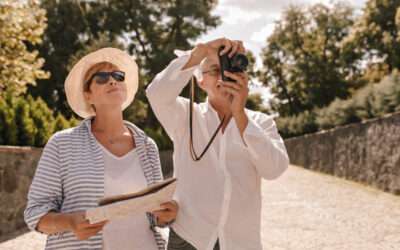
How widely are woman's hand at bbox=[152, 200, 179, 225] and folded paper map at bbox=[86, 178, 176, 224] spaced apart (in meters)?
0.18

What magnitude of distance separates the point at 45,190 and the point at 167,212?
59 centimetres

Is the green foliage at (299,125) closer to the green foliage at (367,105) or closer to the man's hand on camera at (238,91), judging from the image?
the green foliage at (367,105)

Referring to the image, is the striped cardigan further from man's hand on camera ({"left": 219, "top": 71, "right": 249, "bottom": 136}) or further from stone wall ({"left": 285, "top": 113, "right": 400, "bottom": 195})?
stone wall ({"left": 285, "top": 113, "right": 400, "bottom": 195})

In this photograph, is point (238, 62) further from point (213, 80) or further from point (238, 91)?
point (213, 80)

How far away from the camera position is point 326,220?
915cm

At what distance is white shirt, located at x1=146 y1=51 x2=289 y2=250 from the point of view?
2.59 m

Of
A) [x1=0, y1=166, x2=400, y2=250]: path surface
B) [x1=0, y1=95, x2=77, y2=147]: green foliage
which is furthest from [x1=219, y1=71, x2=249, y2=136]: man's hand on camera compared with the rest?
[x1=0, y1=95, x2=77, y2=147]: green foliage

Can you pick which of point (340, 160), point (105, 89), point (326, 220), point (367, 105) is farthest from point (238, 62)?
point (340, 160)

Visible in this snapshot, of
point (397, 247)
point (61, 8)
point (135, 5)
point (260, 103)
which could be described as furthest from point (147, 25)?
point (397, 247)

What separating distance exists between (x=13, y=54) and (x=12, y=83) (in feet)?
2.48

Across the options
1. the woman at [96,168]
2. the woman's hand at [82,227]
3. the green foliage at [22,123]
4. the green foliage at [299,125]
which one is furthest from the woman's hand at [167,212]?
the green foliage at [299,125]

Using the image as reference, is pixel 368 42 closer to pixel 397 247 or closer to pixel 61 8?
pixel 61 8

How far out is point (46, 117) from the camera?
11984 millimetres

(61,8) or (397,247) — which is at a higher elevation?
(61,8)
